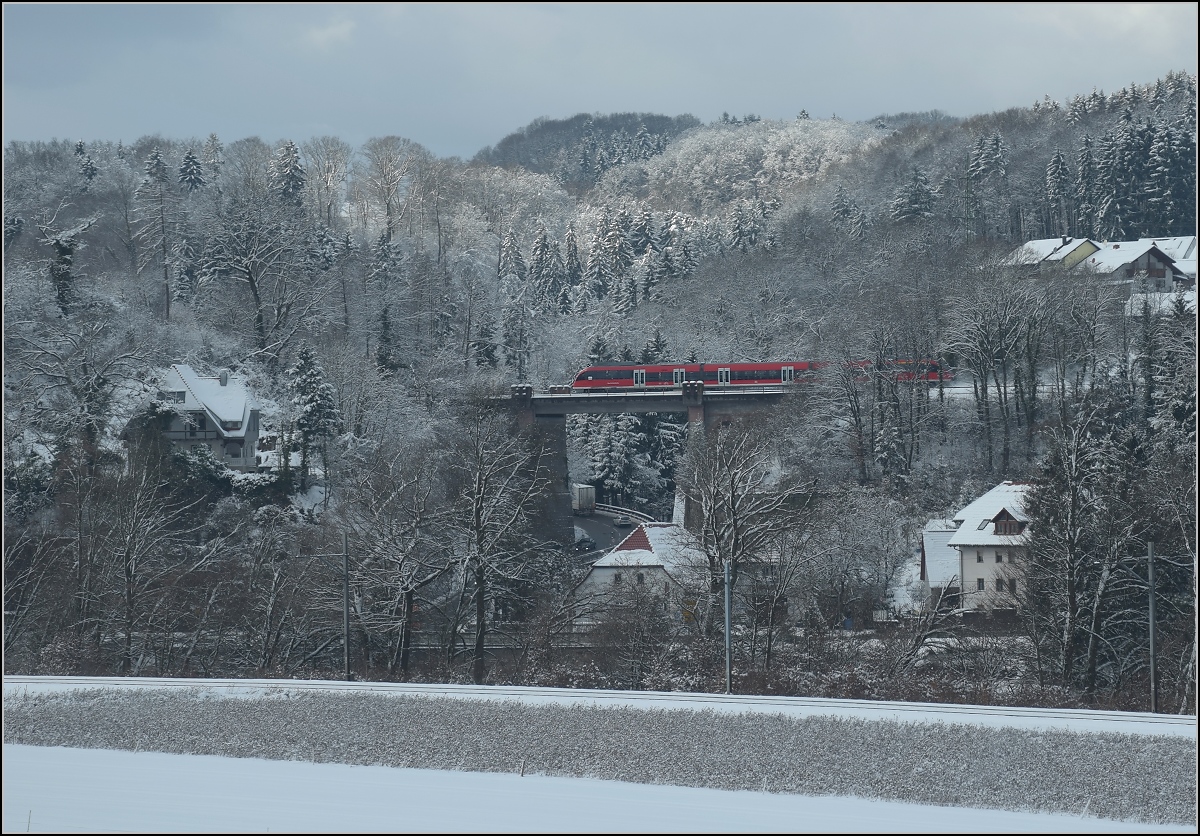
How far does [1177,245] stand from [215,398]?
31507mm

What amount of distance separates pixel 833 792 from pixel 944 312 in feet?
91.2

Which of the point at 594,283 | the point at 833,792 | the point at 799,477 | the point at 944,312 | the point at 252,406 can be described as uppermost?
the point at 594,283

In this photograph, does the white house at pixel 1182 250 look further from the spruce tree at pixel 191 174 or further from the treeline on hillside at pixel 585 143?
the treeline on hillside at pixel 585 143

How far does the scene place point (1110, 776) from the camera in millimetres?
12258

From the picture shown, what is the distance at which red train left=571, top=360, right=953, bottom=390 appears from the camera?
39.2 metres

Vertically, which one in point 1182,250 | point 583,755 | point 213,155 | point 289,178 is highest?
point 213,155

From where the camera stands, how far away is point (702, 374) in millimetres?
41750

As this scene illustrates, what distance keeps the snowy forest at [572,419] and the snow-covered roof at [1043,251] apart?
5.32ft

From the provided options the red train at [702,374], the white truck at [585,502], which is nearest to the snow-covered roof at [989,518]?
the red train at [702,374]

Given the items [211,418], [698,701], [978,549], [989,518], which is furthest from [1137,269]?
[211,418]

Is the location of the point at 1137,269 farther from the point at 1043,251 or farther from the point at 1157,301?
the point at 1043,251

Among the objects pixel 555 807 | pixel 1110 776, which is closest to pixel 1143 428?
pixel 1110 776

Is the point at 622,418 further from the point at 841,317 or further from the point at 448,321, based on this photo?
the point at 448,321

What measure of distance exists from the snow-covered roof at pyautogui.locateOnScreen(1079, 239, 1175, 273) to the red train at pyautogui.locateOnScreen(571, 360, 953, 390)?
579cm
